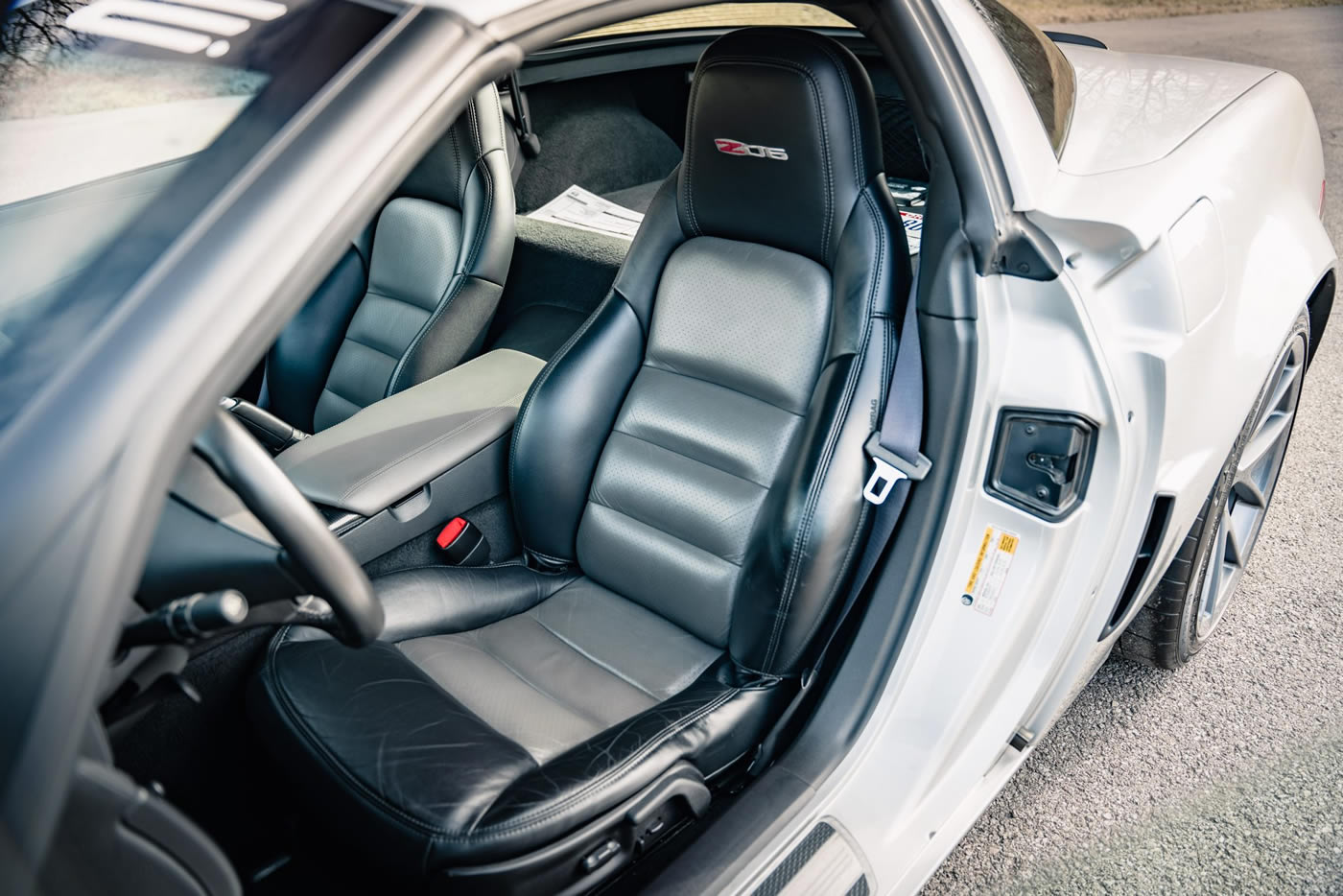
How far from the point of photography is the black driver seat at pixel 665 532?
1.29 meters

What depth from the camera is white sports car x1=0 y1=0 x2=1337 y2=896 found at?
70 cm

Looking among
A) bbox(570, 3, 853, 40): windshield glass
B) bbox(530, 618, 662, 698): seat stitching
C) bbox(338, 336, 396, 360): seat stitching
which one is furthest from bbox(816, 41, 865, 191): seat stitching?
bbox(570, 3, 853, 40): windshield glass

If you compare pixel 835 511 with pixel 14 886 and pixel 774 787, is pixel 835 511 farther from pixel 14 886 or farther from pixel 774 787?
pixel 14 886

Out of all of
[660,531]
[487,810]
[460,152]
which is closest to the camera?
[487,810]

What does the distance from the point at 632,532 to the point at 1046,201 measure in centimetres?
87

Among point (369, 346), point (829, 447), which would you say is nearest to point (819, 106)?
point (829, 447)

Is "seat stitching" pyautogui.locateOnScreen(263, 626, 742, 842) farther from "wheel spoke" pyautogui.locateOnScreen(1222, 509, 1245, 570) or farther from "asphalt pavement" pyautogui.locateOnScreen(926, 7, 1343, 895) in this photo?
"wheel spoke" pyautogui.locateOnScreen(1222, 509, 1245, 570)

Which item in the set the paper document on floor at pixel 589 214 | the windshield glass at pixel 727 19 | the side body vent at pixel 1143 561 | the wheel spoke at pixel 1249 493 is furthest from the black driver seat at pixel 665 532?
the windshield glass at pixel 727 19

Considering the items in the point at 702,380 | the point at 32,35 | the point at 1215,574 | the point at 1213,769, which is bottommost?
the point at 1213,769

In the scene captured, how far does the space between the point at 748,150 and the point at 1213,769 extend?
1381mm

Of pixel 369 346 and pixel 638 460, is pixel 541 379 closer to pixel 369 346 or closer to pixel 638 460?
pixel 638 460

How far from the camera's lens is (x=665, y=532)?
1.65 metres

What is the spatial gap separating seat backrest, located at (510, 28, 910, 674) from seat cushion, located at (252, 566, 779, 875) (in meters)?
0.08

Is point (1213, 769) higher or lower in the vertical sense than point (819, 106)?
lower
